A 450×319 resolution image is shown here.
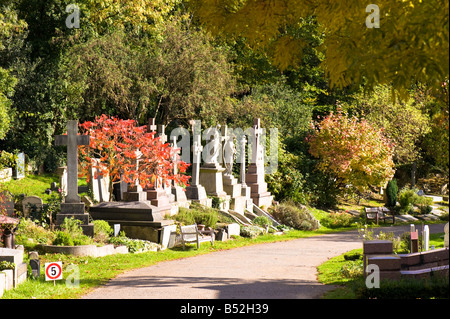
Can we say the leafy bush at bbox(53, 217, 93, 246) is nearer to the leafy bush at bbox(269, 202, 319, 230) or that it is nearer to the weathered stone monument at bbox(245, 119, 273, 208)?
the leafy bush at bbox(269, 202, 319, 230)

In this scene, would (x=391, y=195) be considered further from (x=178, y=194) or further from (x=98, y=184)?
(x=98, y=184)

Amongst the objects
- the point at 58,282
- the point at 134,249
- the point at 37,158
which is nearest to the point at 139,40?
the point at 37,158

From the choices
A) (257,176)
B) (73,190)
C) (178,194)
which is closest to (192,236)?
(73,190)

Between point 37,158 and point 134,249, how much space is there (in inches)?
583

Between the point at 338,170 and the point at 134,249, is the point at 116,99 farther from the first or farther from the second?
the point at 134,249

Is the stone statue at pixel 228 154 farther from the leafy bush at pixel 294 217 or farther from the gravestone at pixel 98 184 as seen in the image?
the gravestone at pixel 98 184

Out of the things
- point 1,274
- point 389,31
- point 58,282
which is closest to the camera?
point 389,31

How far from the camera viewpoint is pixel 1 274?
10.8 meters

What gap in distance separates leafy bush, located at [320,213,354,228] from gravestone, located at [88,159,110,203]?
1089 centimetres

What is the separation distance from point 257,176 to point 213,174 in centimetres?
429

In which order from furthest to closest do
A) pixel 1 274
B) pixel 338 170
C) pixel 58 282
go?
1. pixel 338 170
2. pixel 58 282
3. pixel 1 274

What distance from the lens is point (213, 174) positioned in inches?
953

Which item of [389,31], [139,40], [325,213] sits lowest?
[325,213]

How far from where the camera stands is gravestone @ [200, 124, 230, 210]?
24109 millimetres
